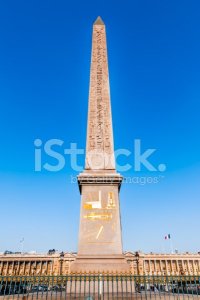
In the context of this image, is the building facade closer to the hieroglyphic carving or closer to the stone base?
the hieroglyphic carving

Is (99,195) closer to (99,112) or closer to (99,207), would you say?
(99,207)

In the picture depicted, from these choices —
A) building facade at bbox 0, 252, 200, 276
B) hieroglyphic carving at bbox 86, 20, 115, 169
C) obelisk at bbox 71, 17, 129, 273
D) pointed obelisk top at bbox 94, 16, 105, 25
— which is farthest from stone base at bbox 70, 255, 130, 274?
building facade at bbox 0, 252, 200, 276

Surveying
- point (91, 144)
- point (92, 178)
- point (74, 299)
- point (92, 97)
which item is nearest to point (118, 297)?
point (74, 299)

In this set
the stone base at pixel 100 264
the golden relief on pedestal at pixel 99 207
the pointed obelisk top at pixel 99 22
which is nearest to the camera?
the stone base at pixel 100 264

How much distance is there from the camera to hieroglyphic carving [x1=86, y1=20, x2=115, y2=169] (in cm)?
1553

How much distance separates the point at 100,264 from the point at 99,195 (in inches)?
124

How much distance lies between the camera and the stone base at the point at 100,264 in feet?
38.5

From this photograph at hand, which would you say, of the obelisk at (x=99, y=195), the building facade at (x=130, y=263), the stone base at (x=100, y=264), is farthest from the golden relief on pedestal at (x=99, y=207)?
the building facade at (x=130, y=263)

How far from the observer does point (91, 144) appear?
51.6ft

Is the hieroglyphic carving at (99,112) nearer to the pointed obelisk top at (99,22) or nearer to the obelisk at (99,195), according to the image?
the obelisk at (99,195)

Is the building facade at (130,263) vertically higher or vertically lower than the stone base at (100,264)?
higher

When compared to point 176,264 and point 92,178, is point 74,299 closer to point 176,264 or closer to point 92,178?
point 92,178

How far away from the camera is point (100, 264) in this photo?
11.9 m

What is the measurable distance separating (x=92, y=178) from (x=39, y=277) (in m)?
5.18
